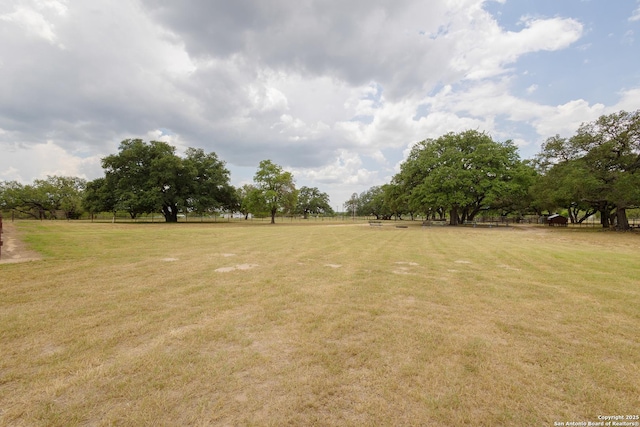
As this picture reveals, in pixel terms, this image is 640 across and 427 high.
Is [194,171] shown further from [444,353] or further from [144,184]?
[444,353]

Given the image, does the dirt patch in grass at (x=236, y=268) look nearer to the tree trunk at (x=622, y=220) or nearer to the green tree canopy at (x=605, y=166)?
the green tree canopy at (x=605, y=166)

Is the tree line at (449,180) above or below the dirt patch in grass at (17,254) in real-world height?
above

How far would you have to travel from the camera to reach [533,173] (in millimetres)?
31875

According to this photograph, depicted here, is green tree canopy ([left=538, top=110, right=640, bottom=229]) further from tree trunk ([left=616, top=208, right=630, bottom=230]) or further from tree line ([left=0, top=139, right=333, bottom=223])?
tree line ([left=0, top=139, right=333, bottom=223])

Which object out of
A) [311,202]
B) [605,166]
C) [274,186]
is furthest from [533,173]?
[311,202]

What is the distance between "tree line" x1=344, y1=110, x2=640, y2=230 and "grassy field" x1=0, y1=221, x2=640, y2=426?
865 inches

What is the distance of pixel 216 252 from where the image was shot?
34.4ft

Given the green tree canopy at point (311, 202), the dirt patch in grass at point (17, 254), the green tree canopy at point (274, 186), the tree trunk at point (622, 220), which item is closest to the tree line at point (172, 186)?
the green tree canopy at point (274, 186)

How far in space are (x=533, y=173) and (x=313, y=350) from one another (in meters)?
38.6

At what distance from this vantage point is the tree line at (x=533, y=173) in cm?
2209

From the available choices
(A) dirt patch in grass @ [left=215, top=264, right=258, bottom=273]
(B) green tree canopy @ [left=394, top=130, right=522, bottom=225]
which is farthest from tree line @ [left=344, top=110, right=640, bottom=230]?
(A) dirt patch in grass @ [left=215, top=264, right=258, bottom=273]

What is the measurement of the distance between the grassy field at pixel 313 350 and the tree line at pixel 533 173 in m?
22.0

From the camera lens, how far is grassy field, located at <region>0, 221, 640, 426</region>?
91.4 inches

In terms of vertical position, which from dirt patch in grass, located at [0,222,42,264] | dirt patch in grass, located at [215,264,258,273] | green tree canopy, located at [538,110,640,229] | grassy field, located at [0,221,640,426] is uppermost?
green tree canopy, located at [538,110,640,229]
